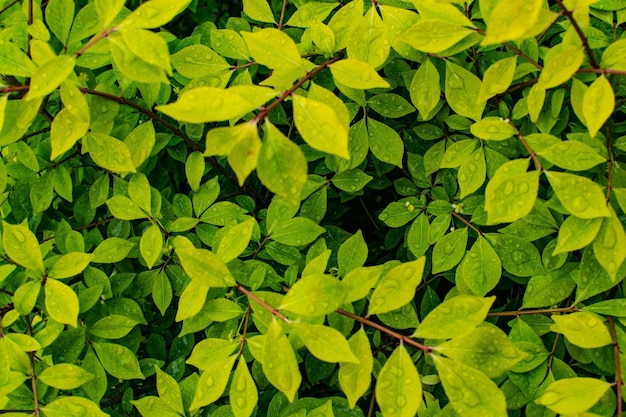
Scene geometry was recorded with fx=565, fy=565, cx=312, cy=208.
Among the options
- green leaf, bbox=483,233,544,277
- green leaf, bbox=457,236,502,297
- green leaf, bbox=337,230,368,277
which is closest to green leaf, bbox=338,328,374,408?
green leaf, bbox=337,230,368,277

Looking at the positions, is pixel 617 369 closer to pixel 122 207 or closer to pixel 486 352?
pixel 486 352

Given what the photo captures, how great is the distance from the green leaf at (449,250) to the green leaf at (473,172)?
108 millimetres

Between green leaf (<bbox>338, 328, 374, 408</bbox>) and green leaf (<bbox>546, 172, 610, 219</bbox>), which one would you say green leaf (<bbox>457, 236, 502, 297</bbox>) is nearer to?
green leaf (<bbox>546, 172, 610, 219</bbox>)

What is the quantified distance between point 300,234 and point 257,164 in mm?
455

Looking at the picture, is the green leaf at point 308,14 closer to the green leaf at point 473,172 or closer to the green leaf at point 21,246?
the green leaf at point 473,172

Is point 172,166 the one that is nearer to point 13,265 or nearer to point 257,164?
point 13,265

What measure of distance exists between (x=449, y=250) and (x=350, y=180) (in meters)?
0.32

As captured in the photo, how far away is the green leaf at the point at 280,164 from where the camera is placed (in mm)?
1002

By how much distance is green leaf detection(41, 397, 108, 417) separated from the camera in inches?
49.1

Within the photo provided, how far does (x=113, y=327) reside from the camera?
144cm

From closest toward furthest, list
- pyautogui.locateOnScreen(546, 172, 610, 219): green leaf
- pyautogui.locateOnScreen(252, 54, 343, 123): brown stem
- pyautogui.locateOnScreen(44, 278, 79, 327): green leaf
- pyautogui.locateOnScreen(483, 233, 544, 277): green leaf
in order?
1. pyautogui.locateOnScreen(252, 54, 343, 123): brown stem
2. pyautogui.locateOnScreen(546, 172, 610, 219): green leaf
3. pyautogui.locateOnScreen(44, 278, 79, 327): green leaf
4. pyautogui.locateOnScreen(483, 233, 544, 277): green leaf

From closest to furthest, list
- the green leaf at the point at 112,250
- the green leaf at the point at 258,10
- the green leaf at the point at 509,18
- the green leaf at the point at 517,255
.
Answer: the green leaf at the point at 509,18, the green leaf at the point at 517,255, the green leaf at the point at 112,250, the green leaf at the point at 258,10

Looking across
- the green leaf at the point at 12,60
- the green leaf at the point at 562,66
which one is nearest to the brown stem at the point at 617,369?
the green leaf at the point at 562,66

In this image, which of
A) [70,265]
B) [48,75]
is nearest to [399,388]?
[70,265]
